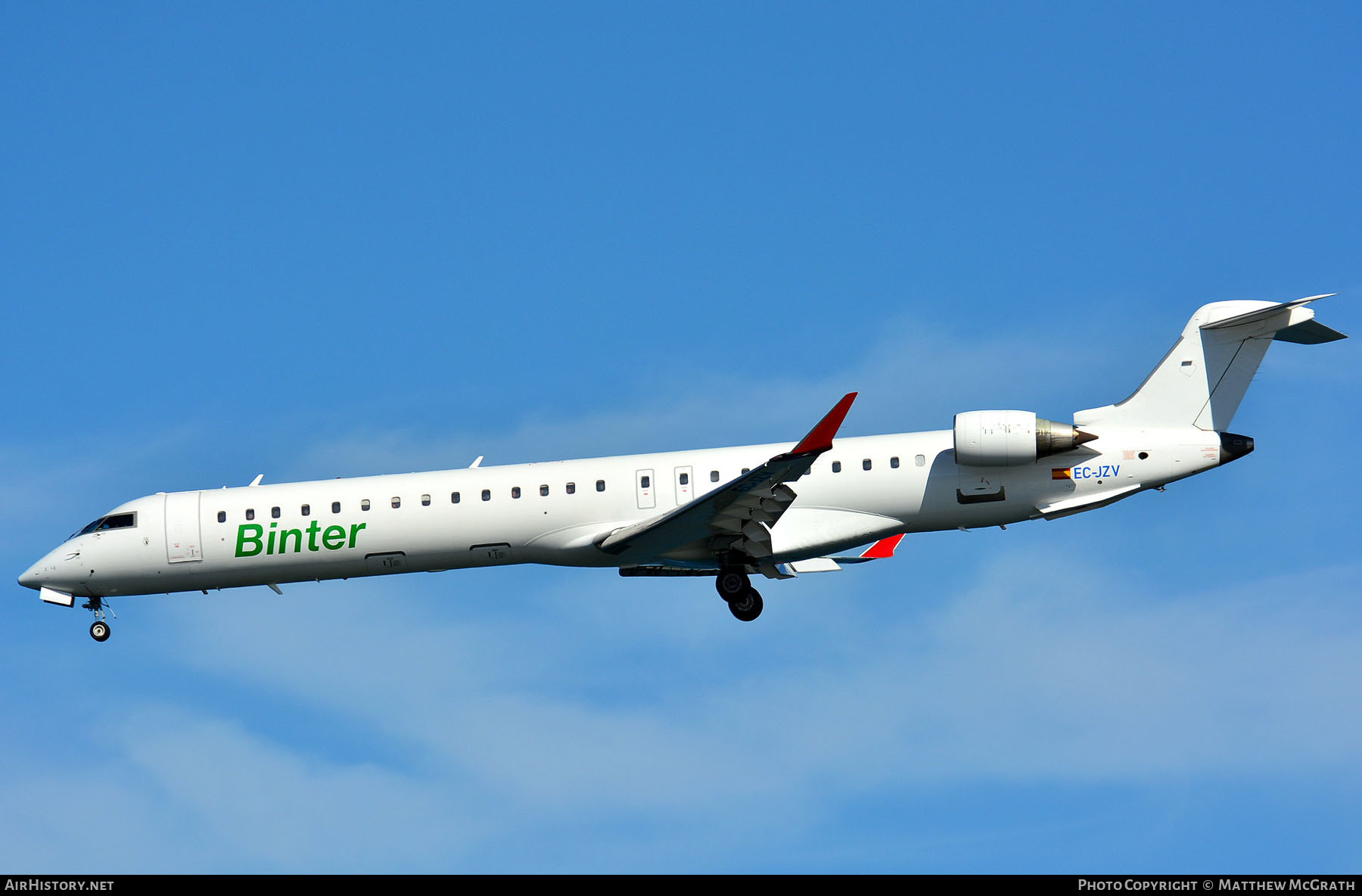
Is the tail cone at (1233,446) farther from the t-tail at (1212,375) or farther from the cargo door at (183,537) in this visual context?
the cargo door at (183,537)

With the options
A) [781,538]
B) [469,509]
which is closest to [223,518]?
[469,509]

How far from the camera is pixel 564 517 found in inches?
1154

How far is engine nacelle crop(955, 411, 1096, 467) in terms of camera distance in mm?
28062

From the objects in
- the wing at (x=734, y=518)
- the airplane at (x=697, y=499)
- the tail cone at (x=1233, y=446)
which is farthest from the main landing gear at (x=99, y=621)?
the tail cone at (x=1233, y=446)

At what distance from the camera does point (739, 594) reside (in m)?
29.3

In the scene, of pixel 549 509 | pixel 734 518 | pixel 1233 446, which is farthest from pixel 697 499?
pixel 1233 446

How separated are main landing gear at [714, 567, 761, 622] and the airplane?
35 millimetres

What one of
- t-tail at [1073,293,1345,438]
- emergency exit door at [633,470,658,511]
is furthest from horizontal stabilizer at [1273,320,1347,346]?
emergency exit door at [633,470,658,511]

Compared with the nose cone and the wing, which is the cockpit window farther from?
the wing
